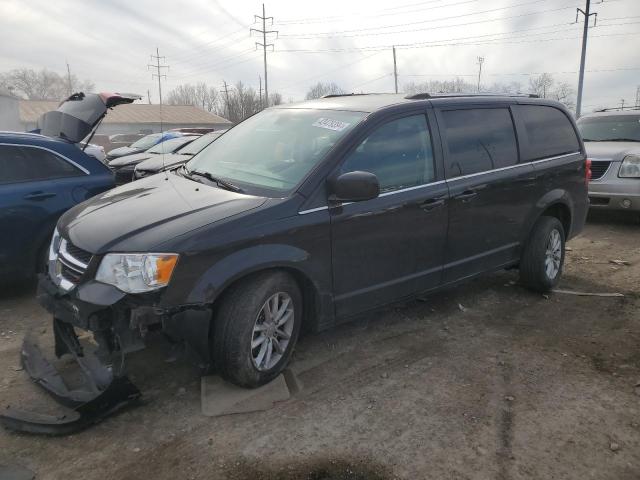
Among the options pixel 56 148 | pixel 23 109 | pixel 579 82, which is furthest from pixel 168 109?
pixel 56 148

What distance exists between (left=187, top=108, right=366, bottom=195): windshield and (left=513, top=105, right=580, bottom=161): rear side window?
1.94m

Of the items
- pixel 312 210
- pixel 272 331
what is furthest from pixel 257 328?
pixel 312 210

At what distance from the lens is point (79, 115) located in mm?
5477

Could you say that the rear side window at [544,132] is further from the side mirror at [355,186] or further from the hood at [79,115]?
the hood at [79,115]

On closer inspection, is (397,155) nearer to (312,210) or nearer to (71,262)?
(312,210)

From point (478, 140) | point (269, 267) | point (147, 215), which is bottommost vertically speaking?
point (269, 267)

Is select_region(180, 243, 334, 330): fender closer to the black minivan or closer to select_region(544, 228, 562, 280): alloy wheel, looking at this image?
the black minivan

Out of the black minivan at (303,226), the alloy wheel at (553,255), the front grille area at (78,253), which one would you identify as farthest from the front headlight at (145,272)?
the alloy wheel at (553,255)

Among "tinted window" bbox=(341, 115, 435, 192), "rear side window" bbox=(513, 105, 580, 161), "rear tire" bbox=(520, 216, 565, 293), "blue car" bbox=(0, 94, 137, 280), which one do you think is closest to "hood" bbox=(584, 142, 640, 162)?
"rear side window" bbox=(513, 105, 580, 161)

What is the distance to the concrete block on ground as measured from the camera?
119 inches

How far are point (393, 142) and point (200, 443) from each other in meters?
2.39

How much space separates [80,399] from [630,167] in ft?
27.4

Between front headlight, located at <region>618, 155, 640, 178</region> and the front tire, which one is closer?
the front tire

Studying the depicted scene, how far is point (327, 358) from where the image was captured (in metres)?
3.70
